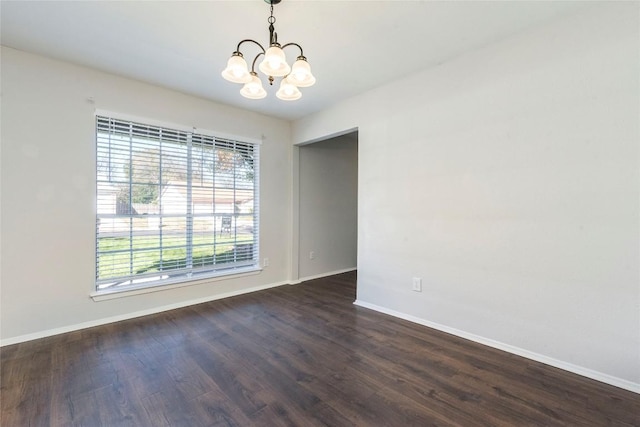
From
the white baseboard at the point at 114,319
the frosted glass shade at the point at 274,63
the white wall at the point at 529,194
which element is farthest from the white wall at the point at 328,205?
the frosted glass shade at the point at 274,63

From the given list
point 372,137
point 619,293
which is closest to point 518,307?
point 619,293

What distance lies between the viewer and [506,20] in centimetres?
210

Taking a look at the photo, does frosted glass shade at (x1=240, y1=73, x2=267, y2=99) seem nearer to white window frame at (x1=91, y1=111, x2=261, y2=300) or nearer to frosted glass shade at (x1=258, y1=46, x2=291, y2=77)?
frosted glass shade at (x1=258, y1=46, x2=291, y2=77)

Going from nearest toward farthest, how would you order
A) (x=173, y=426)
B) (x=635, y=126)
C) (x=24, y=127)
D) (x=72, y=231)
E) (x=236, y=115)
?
(x=173, y=426) → (x=635, y=126) → (x=24, y=127) → (x=72, y=231) → (x=236, y=115)

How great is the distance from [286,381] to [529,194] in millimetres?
2319

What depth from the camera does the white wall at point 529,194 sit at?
1.86 m

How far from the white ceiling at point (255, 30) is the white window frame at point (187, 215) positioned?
2.14 ft

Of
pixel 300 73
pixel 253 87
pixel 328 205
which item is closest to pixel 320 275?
pixel 328 205

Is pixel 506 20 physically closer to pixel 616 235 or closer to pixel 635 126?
pixel 635 126

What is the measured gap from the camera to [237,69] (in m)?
1.75

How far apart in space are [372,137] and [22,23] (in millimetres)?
3214

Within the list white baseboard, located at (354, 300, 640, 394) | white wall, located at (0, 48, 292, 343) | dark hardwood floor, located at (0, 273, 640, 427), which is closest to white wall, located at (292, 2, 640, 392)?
white baseboard, located at (354, 300, 640, 394)

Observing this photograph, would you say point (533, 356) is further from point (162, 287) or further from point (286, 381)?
point (162, 287)

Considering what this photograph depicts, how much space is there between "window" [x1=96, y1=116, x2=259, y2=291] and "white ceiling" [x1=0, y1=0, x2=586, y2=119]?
79 cm
